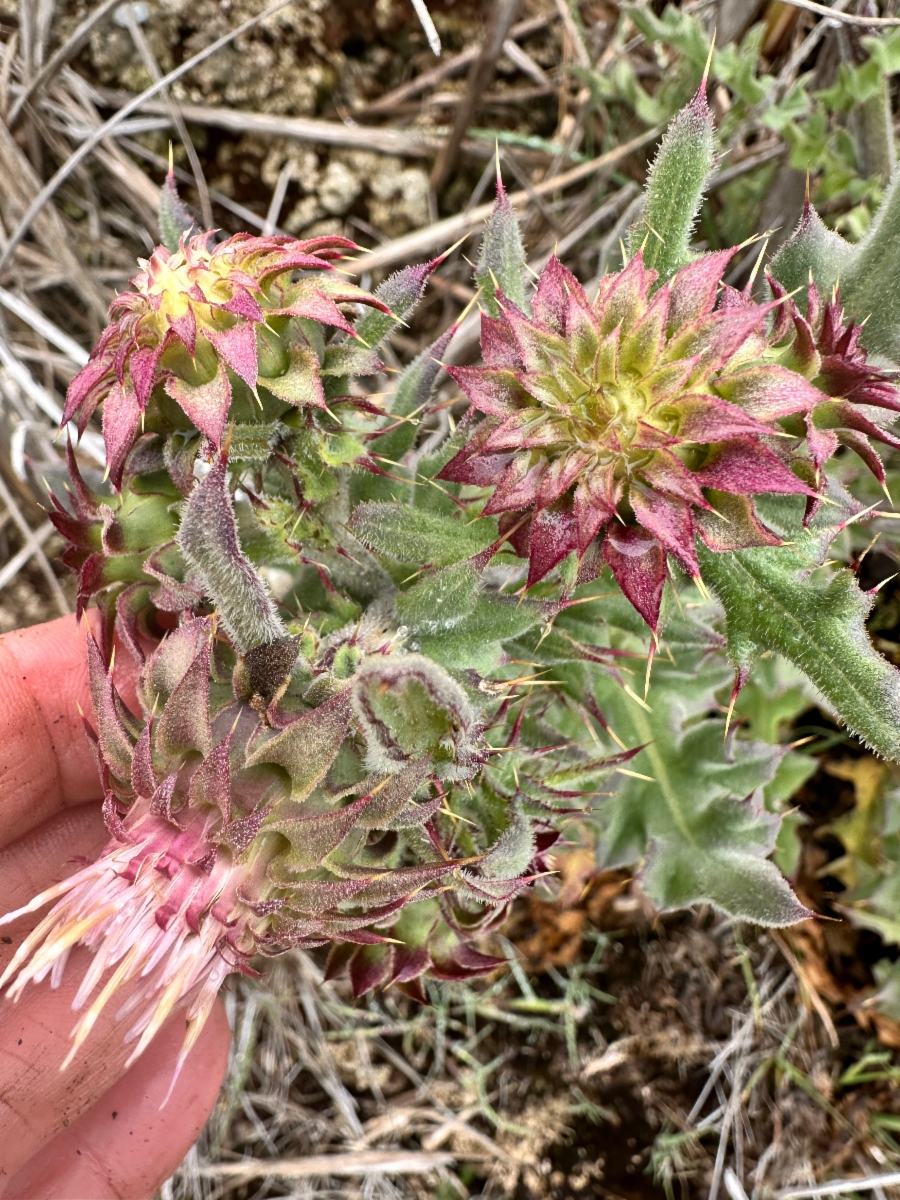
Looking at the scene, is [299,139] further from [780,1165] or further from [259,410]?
[780,1165]

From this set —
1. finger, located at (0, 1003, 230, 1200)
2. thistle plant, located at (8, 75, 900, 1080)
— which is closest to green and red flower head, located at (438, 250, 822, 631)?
thistle plant, located at (8, 75, 900, 1080)

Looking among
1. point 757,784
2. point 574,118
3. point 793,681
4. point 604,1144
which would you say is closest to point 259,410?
point 757,784

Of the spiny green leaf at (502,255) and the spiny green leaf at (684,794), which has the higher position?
the spiny green leaf at (502,255)

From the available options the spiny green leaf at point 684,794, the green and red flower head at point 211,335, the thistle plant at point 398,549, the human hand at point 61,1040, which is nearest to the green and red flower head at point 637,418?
the thistle plant at point 398,549

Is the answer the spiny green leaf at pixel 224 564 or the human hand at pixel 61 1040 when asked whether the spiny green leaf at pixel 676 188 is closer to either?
the spiny green leaf at pixel 224 564

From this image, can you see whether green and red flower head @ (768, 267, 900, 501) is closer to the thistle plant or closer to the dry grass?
the thistle plant
